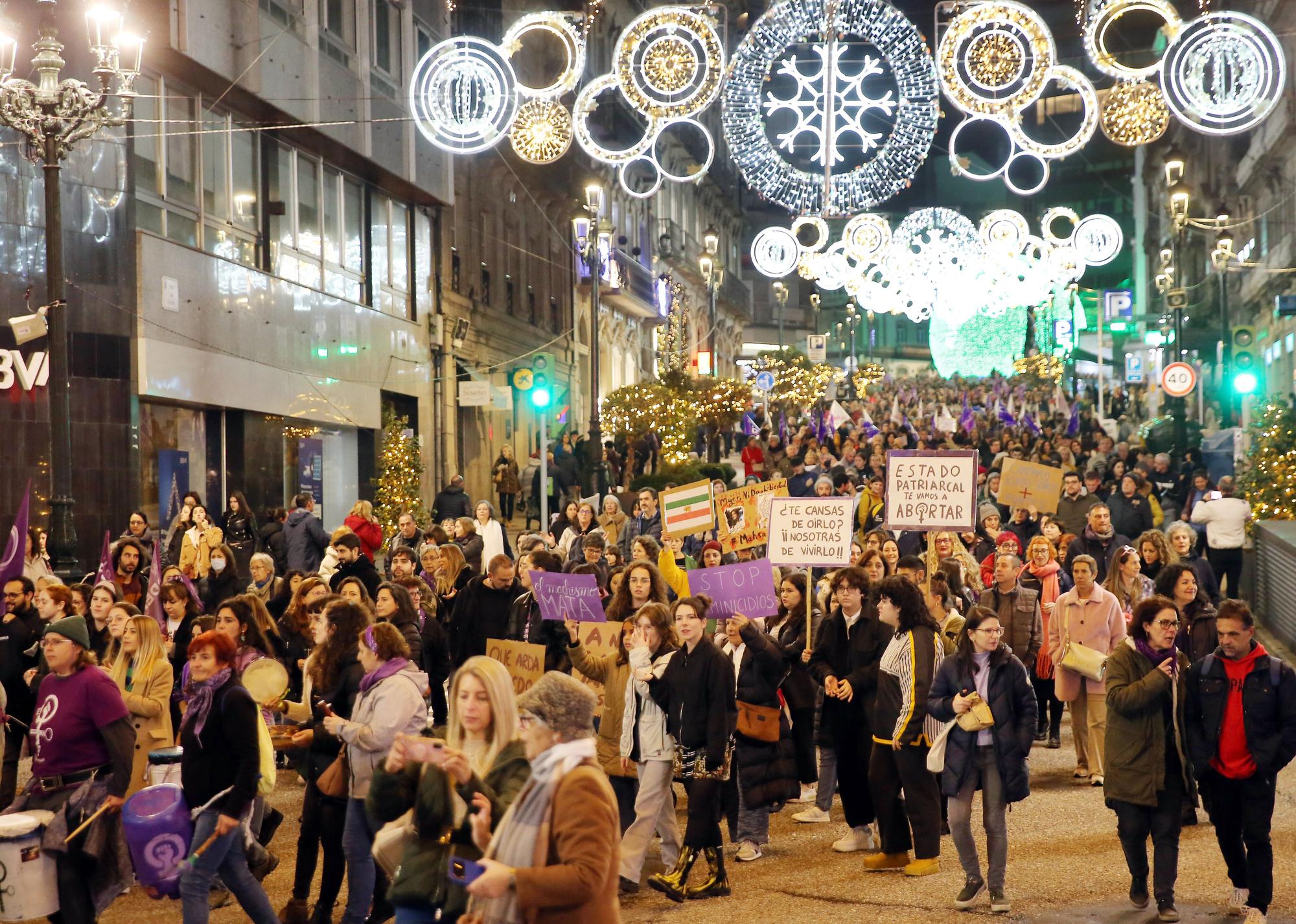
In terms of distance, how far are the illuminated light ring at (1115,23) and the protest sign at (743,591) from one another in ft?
22.1

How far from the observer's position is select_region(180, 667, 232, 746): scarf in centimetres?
686

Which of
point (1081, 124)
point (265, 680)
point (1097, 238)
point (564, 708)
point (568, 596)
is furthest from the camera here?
point (1097, 238)

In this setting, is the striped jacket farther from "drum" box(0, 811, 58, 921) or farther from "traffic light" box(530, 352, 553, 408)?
"traffic light" box(530, 352, 553, 408)

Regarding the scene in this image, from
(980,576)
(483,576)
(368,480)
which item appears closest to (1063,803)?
(980,576)

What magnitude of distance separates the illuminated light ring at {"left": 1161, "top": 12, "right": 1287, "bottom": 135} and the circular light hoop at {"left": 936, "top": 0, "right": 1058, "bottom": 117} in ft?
4.67

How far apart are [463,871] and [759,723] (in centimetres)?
469

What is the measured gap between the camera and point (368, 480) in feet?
95.1

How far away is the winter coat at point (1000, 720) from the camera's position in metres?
8.10

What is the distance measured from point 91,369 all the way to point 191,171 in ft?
13.4

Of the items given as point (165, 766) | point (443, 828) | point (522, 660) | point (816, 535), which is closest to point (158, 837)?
point (165, 766)

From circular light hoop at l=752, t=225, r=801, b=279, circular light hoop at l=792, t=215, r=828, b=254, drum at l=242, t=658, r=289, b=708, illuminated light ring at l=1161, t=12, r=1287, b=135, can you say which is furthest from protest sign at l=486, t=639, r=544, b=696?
circular light hoop at l=752, t=225, r=801, b=279

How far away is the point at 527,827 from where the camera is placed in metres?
4.40

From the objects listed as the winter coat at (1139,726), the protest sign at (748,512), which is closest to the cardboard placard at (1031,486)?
the protest sign at (748,512)

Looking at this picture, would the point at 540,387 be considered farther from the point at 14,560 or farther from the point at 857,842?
the point at 857,842
